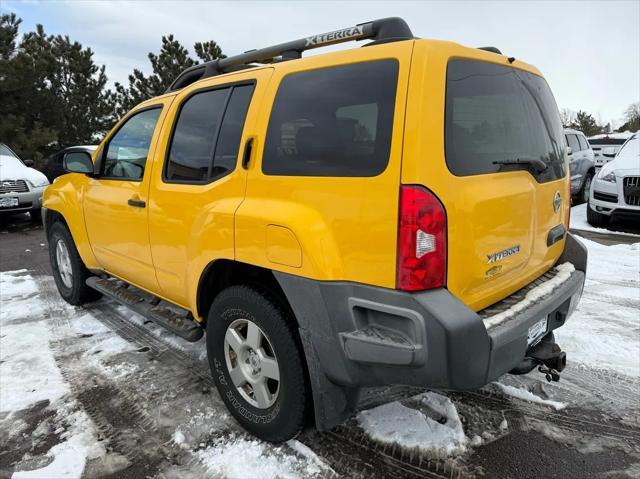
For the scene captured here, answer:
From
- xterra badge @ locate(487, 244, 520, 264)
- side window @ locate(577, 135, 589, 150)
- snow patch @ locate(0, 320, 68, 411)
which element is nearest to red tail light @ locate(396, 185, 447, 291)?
xterra badge @ locate(487, 244, 520, 264)

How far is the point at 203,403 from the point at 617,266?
17.2ft

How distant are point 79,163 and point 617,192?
823cm

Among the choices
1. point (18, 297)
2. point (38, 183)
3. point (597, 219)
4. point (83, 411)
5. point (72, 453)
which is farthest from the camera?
point (38, 183)

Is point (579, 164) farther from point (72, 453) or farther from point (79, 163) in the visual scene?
point (72, 453)

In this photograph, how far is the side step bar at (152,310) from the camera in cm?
299

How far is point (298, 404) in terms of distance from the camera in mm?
2234

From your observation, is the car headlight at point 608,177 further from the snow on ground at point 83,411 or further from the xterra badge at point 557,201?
the snow on ground at point 83,411

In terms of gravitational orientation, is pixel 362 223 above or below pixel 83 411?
above

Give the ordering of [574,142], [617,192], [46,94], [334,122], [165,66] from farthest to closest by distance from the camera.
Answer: [165,66] → [46,94] → [574,142] → [617,192] → [334,122]

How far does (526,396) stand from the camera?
114 inches

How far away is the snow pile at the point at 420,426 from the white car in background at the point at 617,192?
695cm

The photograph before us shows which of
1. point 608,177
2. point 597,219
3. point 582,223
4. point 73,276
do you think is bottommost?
point 582,223

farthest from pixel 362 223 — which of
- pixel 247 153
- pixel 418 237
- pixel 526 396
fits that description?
pixel 526 396

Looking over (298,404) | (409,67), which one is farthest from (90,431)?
(409,67)
